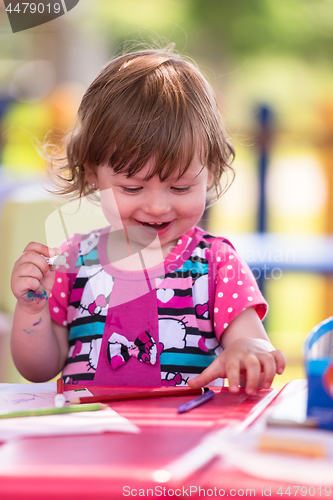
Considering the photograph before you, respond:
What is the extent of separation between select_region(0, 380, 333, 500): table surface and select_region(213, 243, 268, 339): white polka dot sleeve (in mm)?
484

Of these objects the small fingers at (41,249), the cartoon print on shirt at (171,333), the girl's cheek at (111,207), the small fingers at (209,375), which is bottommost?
the cartoon print on shirt at (171,333)

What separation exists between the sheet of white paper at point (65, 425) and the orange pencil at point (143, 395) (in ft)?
0.19

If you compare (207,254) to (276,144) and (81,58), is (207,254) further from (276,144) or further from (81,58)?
(81,58)

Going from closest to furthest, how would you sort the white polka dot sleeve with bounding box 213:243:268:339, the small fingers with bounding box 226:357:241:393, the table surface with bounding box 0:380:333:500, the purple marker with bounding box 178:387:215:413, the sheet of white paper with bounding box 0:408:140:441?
the table surface with bounding box 0:380:333:500 < the sheet of white paper with bounding box 0:408:140:441 < the purple marker with bounding box 178:387:215:413 < the small fingers with bounding box 226:357:241:393 < the white polka dot sleeve with bounding box 213:243:268:339

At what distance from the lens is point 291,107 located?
9.35 metres

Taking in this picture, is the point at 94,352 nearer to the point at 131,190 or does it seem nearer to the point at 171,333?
the point at 171,333

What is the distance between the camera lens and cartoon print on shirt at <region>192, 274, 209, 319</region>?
1.16m

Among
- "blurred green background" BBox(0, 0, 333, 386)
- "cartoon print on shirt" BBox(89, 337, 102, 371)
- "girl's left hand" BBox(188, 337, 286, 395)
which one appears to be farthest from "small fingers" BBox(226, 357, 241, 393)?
"blurred green background" BBox(0, 0, 333, 386)

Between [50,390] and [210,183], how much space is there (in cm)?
68

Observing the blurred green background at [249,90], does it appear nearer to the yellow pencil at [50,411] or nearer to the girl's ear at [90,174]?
the girl's ear at [90,174]

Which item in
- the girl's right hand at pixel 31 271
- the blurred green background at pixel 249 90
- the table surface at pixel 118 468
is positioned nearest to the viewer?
the table surface at pixel 118 468

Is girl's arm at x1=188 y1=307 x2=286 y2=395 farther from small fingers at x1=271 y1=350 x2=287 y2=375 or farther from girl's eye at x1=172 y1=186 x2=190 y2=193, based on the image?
girl's eye at x1=172 y1=186 x2=190 y2=193

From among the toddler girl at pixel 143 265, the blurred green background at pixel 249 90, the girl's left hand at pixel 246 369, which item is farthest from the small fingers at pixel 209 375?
the blurred green background at pixel 249 90

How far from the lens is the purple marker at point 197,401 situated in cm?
68
